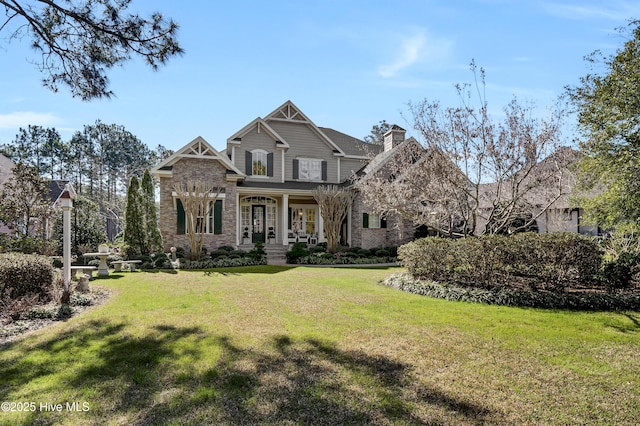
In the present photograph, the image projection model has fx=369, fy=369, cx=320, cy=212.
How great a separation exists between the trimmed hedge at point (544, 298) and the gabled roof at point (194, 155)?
12.2 meters

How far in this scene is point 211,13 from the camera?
7.57m

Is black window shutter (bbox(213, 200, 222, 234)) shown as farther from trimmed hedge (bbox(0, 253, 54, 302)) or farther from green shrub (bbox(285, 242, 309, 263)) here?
trimmed hedge (bbox(0, 253, 54, 302))

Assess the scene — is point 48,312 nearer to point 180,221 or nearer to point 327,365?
point 327,365

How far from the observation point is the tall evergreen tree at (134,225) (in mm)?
15805

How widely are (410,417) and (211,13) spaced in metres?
7.91

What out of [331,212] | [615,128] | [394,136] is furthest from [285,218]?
[615,128]

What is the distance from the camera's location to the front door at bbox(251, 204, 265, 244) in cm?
1998

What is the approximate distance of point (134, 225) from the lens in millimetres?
15969

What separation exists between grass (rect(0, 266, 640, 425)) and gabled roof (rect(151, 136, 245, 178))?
10715 mm

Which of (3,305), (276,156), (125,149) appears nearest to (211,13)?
(3,305)

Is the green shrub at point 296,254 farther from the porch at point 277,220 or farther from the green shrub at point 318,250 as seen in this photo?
the porch at point 277,220

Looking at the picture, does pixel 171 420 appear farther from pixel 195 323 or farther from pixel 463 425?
pixel 195 323

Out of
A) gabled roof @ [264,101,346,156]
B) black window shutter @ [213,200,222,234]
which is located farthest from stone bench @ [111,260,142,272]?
gabled roof @ [264,101,346,156]

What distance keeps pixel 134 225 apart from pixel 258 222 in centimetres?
628
